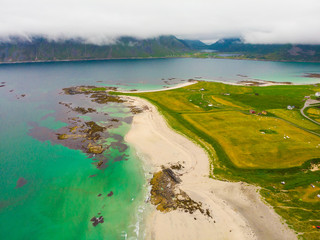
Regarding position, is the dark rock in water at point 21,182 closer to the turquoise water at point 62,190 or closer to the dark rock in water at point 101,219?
the turquoise water at point 62,190

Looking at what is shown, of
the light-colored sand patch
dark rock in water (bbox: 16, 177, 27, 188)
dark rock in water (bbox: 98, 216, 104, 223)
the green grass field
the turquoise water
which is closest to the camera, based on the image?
the turquoise water

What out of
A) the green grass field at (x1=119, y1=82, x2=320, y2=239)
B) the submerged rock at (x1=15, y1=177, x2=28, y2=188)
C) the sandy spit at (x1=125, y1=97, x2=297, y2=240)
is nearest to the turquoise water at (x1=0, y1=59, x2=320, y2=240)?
the submerged rock at (x1=15, y1=177, x2=28, y2=188)

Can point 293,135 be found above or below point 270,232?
above

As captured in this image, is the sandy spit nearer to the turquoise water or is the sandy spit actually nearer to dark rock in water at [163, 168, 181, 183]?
dark rock in water at [163, 168, 181, 183]

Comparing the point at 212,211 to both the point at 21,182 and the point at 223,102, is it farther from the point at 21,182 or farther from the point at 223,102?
the point at 223,102

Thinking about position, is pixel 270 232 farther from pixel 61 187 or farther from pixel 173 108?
pixel 173 108

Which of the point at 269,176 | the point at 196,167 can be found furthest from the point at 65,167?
the point at 269,176
